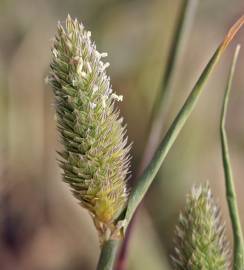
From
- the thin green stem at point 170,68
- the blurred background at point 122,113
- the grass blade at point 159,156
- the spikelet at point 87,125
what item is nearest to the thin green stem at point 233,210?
the grass blade at point 159,156

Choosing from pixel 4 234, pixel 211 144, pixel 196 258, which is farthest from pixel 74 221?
pixel 196 258

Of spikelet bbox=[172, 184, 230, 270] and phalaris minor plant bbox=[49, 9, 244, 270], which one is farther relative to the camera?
spikelet bbox=[172, 184, 230, 270]

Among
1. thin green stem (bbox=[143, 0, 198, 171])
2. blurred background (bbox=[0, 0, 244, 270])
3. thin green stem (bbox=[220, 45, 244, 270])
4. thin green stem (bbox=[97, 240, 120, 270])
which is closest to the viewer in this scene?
thin green stem (bbox=[97, 240, 120, 270])

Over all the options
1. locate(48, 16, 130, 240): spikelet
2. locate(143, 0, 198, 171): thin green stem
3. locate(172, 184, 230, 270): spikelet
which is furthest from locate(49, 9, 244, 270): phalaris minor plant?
locate(143, 0, 198, 171): thin green stem

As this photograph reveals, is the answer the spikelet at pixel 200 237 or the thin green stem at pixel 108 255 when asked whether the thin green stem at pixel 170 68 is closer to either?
the spikelet at pixel 200 237

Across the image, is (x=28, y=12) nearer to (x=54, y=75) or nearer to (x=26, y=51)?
(x=26, y=51)

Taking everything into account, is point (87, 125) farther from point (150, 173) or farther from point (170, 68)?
point (170, 68)

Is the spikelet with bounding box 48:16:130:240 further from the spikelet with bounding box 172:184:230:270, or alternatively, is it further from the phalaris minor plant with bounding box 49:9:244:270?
the spikelet with bounding box 172:184:230:270
